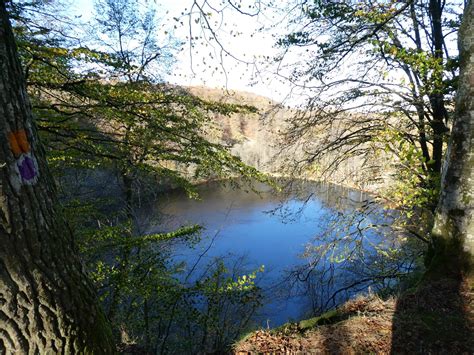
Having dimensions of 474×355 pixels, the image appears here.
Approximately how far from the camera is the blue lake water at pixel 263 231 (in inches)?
341

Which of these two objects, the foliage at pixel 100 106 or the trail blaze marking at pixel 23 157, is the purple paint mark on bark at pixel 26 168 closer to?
the trail blaze marking at pixel 23 157

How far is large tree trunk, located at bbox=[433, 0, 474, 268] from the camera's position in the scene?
244 centimetres

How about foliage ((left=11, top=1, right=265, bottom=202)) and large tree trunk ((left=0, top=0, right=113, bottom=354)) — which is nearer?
large tree trunk ((left=0, top=0, right=113, bottom=354))

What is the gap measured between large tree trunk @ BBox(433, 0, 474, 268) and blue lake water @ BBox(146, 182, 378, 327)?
12.1 ft

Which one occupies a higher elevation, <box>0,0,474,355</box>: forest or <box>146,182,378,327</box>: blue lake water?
<box>0,0,474,355</box>: forest

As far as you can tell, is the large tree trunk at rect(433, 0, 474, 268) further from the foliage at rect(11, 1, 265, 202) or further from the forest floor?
the foliage at rect(11, 1, 265, 202)

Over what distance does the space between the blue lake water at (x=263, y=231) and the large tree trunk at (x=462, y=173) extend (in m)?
3.69

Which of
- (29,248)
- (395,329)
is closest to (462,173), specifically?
(395,329)

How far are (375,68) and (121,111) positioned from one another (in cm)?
461

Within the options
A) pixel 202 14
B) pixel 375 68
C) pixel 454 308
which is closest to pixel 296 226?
pixel 375 68

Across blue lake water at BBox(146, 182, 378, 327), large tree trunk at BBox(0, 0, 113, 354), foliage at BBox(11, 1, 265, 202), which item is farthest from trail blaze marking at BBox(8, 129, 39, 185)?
blue lake water at BBox(146, 182, 378, 327)

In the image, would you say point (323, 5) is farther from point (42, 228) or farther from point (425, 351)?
point (42, 228)

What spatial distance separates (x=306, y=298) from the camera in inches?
412

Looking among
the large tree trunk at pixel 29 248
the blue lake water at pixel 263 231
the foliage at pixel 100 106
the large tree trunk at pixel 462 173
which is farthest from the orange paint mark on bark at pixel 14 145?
the blue lake water at pixel 263 231
